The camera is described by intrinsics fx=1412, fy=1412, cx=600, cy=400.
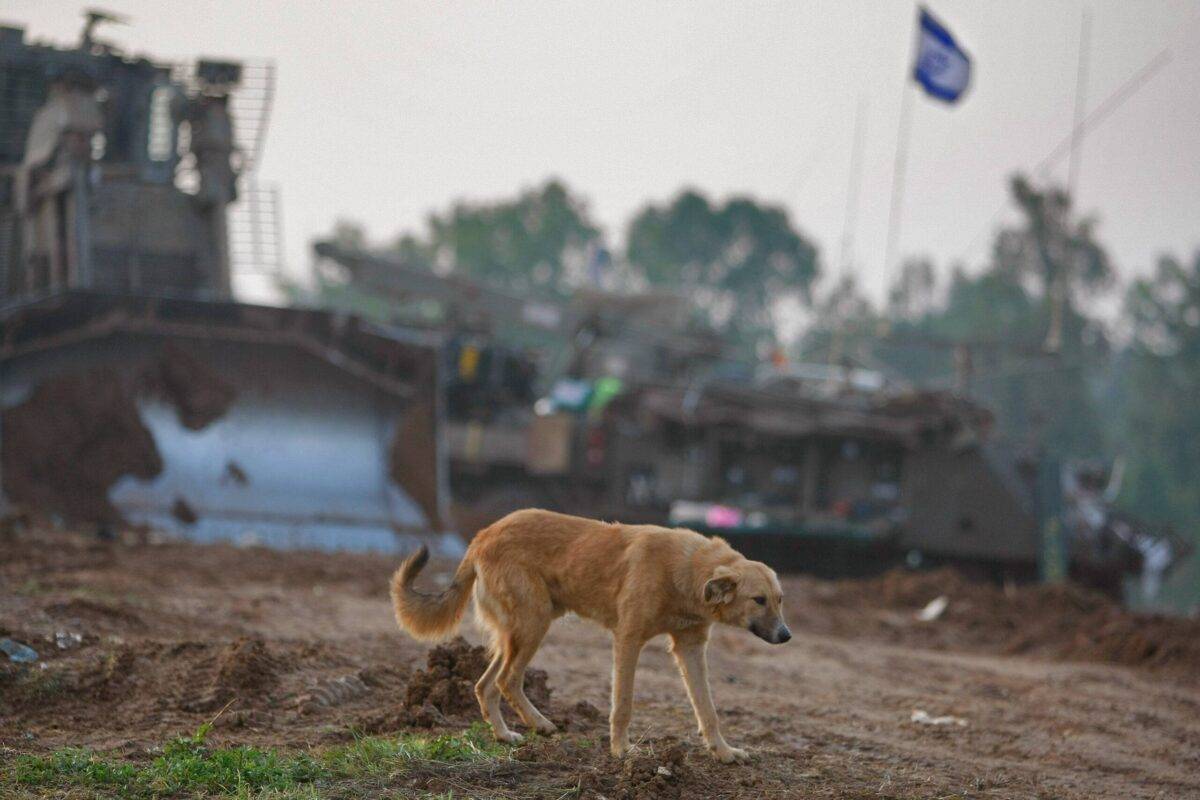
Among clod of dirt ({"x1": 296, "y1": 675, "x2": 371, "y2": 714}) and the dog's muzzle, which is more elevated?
the dog's muzzle

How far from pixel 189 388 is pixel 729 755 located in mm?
8936

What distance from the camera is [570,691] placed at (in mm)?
7426

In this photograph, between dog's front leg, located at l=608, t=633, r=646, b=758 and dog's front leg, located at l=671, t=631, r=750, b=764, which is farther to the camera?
dog's front leg, located at l=671, t=631, r=750, b=764

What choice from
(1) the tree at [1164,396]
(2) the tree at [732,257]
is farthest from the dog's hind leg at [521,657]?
(2) the tree at [732,257]

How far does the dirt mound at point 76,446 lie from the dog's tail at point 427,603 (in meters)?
6.94

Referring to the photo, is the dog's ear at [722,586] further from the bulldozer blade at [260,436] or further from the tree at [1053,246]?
the tree at [1053,246]

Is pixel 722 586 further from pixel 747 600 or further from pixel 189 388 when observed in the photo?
pixel 189 388

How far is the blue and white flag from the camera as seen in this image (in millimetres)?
27156

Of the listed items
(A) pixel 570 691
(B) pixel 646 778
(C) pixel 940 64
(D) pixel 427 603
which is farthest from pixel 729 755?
(C) pixel 940 64

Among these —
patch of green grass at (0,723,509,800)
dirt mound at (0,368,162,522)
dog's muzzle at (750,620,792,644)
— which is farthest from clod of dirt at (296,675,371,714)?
dirt mound at (0,368,162,522)

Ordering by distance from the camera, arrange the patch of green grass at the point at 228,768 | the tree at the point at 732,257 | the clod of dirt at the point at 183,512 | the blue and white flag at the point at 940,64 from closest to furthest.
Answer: the patch of green grass at the point at 228,768, the clod of dirt at the point at 183,512, the blue and white flag at the point at 940,64, the tree at the point at 732,257

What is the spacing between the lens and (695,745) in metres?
6.12

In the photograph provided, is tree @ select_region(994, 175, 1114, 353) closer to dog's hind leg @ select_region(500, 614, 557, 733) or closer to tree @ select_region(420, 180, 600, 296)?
tree @ select_region(420, 180, 600, 296)

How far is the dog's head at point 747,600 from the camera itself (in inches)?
224
